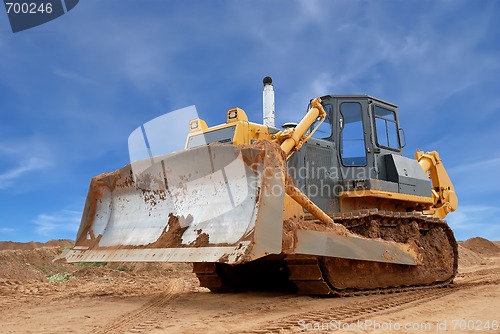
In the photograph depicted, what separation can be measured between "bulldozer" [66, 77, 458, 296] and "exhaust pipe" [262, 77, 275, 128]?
0.02 metres

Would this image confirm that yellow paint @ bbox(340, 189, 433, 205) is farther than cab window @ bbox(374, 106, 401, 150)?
No

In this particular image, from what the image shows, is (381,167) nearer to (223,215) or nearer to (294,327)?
(223,215)

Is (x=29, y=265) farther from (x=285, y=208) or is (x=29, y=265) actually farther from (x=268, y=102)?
(x=285, y=208)

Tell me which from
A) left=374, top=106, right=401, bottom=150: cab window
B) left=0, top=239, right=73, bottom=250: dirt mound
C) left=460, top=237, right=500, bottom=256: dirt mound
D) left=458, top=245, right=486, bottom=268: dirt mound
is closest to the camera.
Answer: left=374, top=106, right=401, bottom=150: cab window

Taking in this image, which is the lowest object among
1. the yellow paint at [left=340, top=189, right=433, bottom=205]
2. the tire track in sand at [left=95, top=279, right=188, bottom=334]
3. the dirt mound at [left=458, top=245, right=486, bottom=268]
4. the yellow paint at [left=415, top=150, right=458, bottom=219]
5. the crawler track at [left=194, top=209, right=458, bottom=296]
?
the tire track in sand at [left=95, top=279, right=188, bottom=334]

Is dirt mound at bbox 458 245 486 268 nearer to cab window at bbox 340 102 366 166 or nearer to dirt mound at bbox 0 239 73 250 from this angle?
cab window at bbox 340 102 366 166

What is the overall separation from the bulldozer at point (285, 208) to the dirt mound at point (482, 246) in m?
23.1

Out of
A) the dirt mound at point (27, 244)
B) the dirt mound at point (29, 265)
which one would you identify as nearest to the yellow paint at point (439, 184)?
the dirt mound at point (29, 265)

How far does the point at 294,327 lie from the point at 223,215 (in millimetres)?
1670

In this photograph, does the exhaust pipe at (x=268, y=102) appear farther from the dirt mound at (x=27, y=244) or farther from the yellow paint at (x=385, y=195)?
the dirt mound at (x=27, y=244)

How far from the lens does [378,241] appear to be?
6.98 m

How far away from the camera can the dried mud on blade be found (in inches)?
210

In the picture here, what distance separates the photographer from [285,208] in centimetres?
603

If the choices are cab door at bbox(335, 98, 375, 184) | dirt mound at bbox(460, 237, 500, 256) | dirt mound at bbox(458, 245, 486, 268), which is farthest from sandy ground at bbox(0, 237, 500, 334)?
dirt mound at bbox(460, 237, 500, 256)
